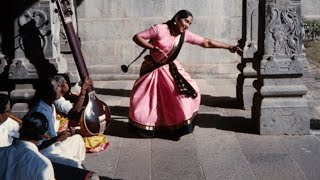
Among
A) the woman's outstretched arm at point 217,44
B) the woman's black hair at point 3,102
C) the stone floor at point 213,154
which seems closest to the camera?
the woman's black hair at point 3,102

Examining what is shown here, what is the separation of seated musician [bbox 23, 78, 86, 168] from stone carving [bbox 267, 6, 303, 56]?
287 cm

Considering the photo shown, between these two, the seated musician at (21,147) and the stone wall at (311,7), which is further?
the stone wall at (311,7)

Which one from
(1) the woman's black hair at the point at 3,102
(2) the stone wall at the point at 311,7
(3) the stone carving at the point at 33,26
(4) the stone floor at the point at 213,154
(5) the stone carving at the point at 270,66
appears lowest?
(4) the stone floor at the point at 213,154

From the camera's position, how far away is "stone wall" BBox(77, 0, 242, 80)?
10945 millimetres

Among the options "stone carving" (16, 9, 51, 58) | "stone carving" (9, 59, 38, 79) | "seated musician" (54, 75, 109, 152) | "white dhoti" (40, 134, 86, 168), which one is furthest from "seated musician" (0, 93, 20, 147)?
"stone carving" (16, 9, 51, 58)

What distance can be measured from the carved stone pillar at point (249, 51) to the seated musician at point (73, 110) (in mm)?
2655

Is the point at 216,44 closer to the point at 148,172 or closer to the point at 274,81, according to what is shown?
the point at 274,81

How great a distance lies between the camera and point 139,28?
1102cm

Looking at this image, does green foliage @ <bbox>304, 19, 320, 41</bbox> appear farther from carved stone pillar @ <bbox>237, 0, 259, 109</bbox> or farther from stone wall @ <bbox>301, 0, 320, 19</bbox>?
carved stone pillar @ <bbox>237, 0, 259, 109</bbox>

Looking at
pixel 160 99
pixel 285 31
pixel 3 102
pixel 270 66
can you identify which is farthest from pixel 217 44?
pixel 3 102

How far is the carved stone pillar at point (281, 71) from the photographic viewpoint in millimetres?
6496

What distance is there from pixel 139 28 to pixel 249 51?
3420mm

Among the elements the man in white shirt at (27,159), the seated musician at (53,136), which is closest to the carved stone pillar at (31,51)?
the seated musician at (53,136)

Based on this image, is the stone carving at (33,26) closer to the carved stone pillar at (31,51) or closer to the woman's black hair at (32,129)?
the carved stone pillar at (31,51)
